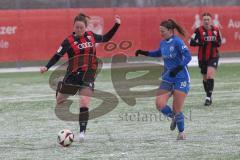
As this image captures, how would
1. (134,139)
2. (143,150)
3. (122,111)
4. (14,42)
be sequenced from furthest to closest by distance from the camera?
(14,42) < (122,111) < (134,139) < (143,150)

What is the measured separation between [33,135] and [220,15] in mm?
20542

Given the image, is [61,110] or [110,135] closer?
[110,135]

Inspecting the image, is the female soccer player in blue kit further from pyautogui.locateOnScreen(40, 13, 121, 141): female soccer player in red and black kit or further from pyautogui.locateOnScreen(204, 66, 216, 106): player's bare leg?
pyautogui.locateOnScreen(204, 66, 216, 106): player's bare leg

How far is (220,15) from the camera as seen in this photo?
30.6 metres

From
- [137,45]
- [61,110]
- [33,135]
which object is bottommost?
[137,45]

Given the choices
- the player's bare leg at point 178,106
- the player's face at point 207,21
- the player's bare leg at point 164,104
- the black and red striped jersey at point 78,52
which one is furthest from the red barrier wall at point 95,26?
the player's bare leg at point 178,106

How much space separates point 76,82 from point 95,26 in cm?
1783

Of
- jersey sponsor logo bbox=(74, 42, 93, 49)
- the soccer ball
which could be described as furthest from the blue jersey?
the soccer ball

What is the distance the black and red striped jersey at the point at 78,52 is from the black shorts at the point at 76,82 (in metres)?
0.09

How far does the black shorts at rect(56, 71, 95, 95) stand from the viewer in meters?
10.9

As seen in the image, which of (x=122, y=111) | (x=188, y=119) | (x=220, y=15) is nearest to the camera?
(x=188, y=119)

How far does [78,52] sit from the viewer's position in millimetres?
10836

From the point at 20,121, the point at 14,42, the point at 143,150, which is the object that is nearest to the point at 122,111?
the point at 20,121

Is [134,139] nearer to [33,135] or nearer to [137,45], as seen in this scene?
[33,135]
